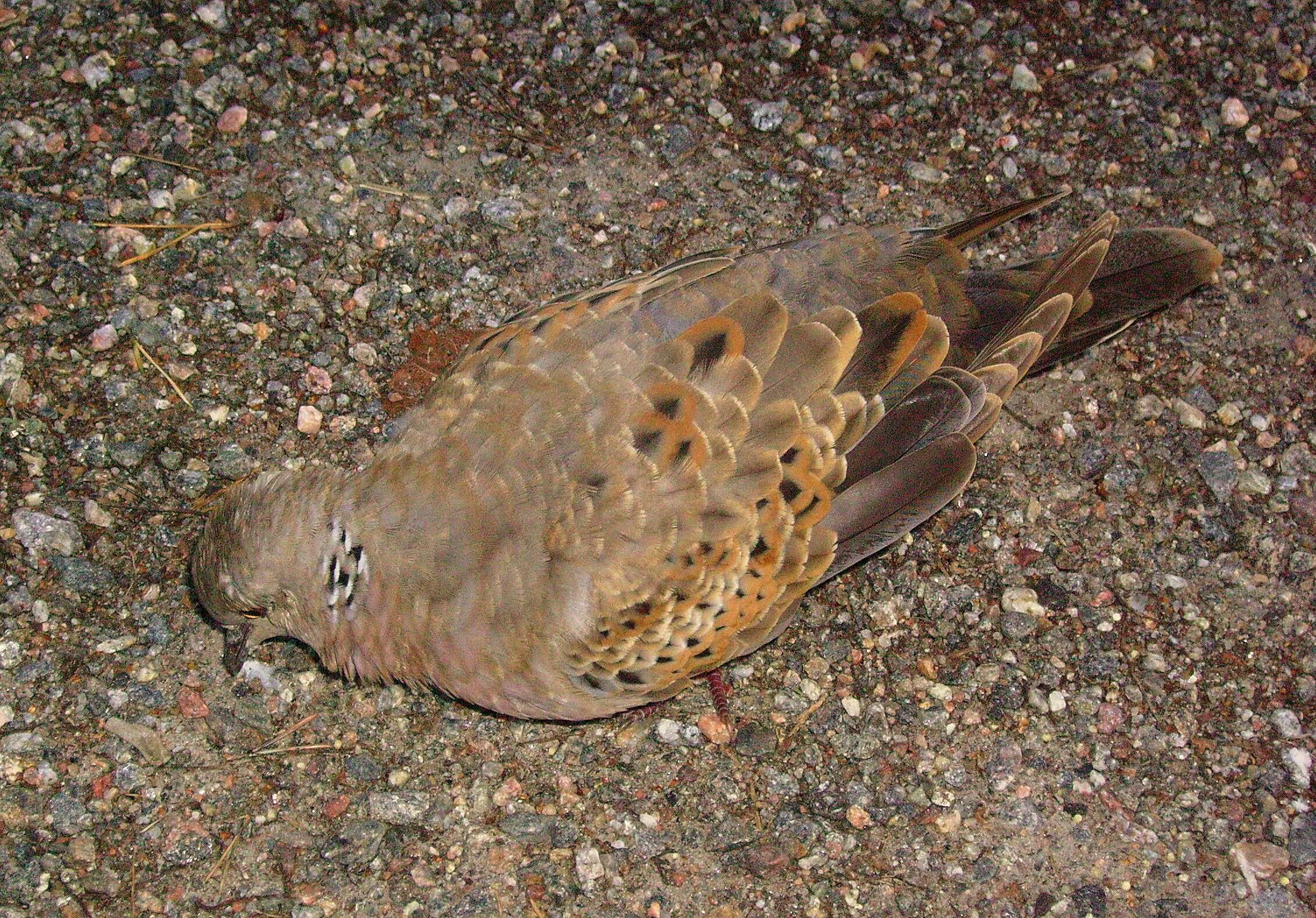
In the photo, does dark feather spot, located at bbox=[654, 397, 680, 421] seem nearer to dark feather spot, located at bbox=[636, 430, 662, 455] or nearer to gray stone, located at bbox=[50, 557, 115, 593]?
dark feather spot, located at bbox=[636, 430, 662, 455]

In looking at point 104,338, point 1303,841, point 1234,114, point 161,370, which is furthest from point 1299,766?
point 104,338

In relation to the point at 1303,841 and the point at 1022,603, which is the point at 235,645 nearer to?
the point at 1022,603

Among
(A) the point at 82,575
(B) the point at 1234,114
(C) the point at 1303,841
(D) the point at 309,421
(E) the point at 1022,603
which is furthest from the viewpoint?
(B) the point at 1234,114

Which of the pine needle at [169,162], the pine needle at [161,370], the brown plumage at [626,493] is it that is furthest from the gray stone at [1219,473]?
the pine needle at [169,162]

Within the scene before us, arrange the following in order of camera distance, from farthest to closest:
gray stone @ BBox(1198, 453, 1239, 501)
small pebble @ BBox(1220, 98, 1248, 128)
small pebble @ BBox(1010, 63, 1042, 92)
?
small pebble @ BBox(1010, 63, 1042, 92)
small pebble @ BBox(1220, 98, 1248, 128)
gray stone @ BBox(1198, 453, 1239, 501)

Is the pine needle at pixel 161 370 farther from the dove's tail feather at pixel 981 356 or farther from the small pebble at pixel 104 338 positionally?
the dove's tail feather at pixel 981 356

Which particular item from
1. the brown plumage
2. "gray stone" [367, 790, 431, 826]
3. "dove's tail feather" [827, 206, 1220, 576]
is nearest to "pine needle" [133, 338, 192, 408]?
the brown plumage

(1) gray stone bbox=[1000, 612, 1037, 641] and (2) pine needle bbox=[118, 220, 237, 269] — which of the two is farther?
(2) pine needle bbox=[118, 220, 237, 269]

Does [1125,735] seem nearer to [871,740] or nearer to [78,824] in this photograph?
[871,740]
